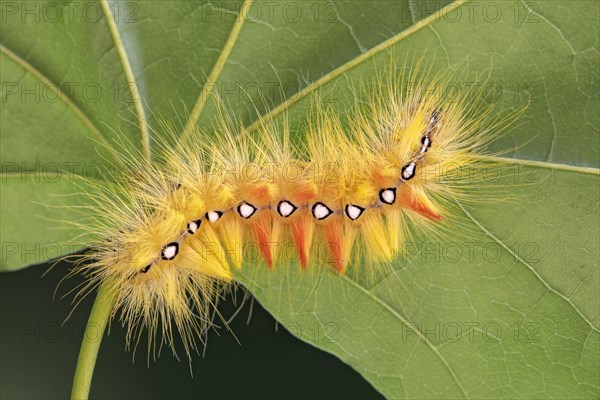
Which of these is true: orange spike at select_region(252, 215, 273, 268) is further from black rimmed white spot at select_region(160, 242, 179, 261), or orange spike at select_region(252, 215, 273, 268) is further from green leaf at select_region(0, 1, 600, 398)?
black rimmed white spot at select_region(160, 242, 179, 261)

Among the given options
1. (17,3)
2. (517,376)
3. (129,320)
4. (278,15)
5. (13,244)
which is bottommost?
(517,376)

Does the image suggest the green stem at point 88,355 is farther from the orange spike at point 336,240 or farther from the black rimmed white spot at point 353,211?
the black rimmed white spot at point 353,211

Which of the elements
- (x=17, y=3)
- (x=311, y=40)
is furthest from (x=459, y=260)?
(x=17, y=3)

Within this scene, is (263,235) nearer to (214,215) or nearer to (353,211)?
(214,215)

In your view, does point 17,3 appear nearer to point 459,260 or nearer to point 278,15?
point 278,15

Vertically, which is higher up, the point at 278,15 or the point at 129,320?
the point at 278,15

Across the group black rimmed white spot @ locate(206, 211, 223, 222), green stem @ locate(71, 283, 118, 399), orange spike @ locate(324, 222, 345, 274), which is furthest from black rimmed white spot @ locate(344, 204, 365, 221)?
green stem @ locate(71, 283, 118, 399)

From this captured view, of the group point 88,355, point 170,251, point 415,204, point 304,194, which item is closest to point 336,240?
point 304,194

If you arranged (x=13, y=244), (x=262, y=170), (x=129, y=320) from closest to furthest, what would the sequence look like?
(x=13, y=244) → (x=262, y=170) → (x=129, y=320)
